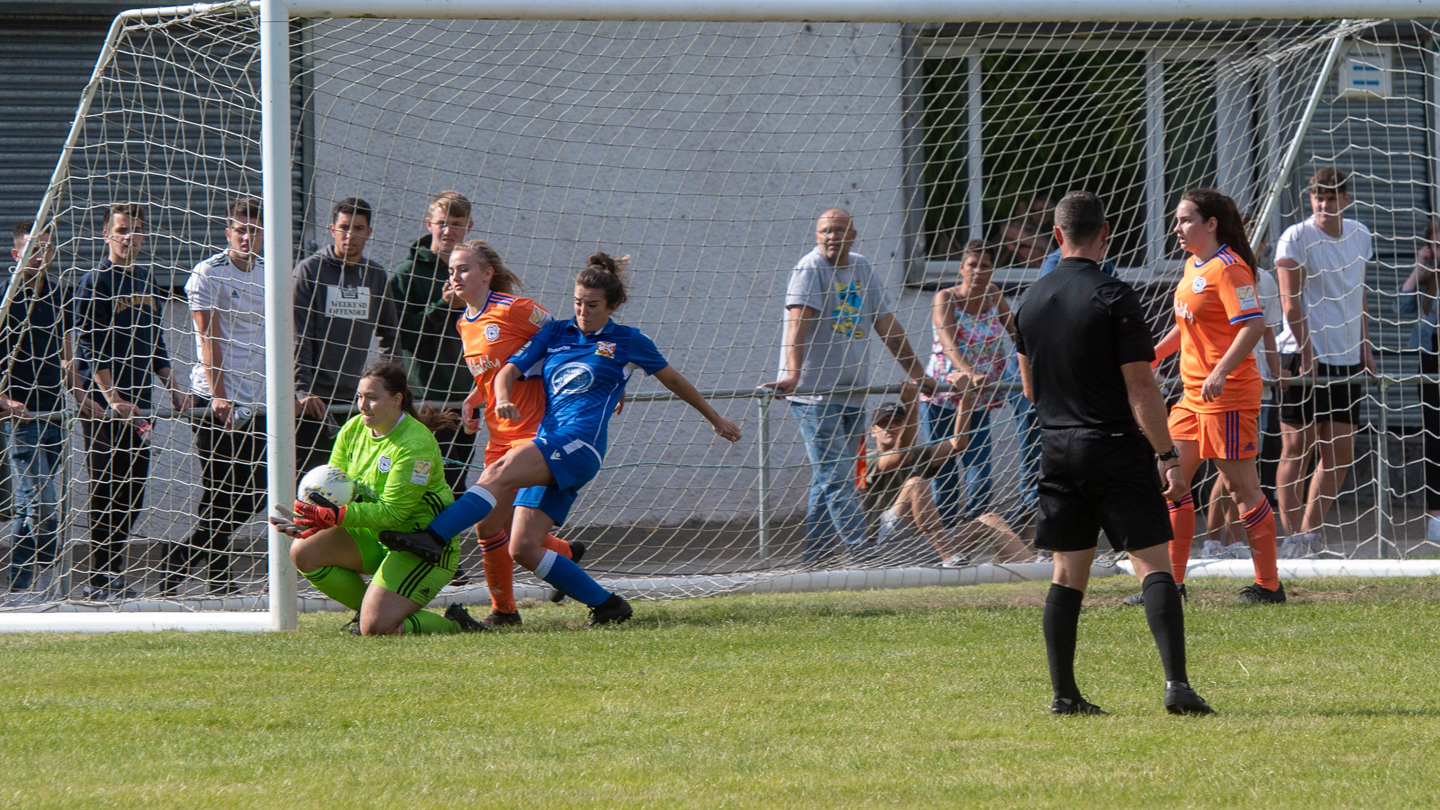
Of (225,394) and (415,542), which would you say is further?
(225,394)

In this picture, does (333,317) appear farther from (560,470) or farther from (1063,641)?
(1063,641)

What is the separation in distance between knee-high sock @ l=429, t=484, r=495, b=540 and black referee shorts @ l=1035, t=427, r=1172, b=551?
274 cm

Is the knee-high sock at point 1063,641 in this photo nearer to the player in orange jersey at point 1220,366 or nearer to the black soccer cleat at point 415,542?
the player in orange jersey at point 1220,366

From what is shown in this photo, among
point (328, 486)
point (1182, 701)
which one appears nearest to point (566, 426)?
point (328, 486)

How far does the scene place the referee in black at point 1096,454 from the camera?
4.47m

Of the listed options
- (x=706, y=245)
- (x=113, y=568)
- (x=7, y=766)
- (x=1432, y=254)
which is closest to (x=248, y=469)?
(x=113, y=568)

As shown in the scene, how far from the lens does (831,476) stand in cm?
839

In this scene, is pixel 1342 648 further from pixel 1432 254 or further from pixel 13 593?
pixel 13 593

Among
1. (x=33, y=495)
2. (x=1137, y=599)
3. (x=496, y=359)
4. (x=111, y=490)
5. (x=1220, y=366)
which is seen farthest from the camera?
(x=33, y=495)

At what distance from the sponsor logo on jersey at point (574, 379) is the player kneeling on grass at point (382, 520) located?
24.5 inches

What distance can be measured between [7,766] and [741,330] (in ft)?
23.6

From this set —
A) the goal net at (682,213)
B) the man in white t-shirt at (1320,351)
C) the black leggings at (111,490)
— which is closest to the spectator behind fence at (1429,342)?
the goal net at (682,213)

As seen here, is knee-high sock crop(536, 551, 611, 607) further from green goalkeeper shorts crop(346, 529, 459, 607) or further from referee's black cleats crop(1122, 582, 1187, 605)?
referee's black cleats crop(1122, 582, 1187, 605)

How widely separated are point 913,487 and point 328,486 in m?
3.51
